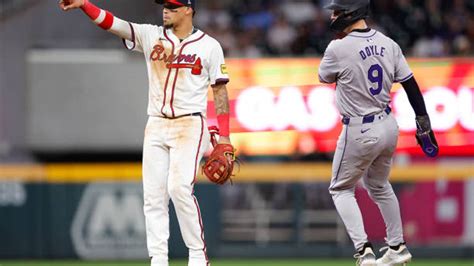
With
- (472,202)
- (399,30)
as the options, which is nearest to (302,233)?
(472,202)

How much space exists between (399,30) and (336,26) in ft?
30.6

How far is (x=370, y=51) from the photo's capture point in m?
8.93

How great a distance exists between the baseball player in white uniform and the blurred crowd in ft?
29.1

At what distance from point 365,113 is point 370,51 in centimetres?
45

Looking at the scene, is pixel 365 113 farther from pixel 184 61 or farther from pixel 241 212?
pixel 241 212

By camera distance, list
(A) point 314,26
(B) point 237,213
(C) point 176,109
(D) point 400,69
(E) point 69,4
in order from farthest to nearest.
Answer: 1. (A) point 314,26
2. (B) point 237,213
3. (D) point 400,69
4. (C) point 176,109
5. (E) point 69,4

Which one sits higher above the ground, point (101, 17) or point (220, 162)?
point (101, 17)

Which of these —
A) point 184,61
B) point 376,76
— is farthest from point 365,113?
point 184,61

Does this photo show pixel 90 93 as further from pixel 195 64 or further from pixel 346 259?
pixel 195 64

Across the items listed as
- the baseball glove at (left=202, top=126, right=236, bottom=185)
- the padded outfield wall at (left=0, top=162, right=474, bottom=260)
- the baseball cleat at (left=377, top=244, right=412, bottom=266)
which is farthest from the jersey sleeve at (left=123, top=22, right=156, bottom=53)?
the padded outfield wall at (left=0, top=162, right=474, bottom=260)

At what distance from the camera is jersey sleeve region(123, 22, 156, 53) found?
355 inches

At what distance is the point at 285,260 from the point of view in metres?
15.8

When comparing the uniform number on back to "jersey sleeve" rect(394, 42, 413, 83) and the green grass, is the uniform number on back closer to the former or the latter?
"jersey sleeve" rect(394, 42, 413, 83)

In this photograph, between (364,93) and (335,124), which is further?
(335,124)
